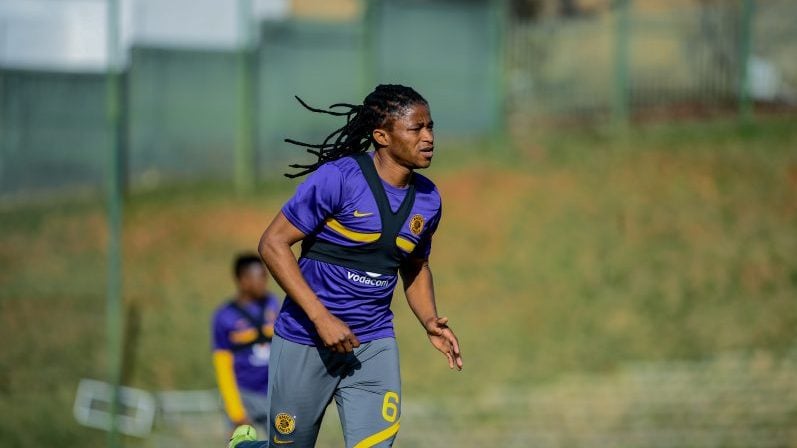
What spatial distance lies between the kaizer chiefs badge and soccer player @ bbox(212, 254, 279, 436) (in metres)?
3.80

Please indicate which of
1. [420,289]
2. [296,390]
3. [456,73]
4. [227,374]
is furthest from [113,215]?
[456,73]

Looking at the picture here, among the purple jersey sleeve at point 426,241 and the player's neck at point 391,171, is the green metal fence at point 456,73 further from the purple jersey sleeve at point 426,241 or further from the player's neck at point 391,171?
the player's neck at point 391,171

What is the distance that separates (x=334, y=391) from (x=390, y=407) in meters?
0.31

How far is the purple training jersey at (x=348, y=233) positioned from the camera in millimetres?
5641

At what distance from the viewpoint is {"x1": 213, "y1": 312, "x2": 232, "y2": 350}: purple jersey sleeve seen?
957 centimetres

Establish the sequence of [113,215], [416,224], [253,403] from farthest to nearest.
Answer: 1. [113,215]
2. [253,403]
3. [416,224]

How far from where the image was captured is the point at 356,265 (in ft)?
19.1

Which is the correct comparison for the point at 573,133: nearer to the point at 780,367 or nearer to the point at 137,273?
the point at 780,367

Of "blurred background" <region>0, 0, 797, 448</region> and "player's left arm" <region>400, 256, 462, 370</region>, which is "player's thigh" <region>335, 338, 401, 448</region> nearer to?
"player's left arm" <region>400, 256, 462, 370</region>

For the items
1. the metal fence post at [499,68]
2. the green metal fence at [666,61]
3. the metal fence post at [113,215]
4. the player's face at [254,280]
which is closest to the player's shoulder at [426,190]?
the player's face at [254,280]

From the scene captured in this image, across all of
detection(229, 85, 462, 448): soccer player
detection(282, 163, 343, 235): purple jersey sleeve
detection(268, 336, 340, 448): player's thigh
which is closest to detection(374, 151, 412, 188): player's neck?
detection(229, 85, 462, 448): soccer player


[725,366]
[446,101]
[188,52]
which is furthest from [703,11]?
Answer: [188,52]

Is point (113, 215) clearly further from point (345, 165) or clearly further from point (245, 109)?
point (345, 165)

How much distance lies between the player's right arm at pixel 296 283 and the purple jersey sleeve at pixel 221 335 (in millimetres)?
4024
